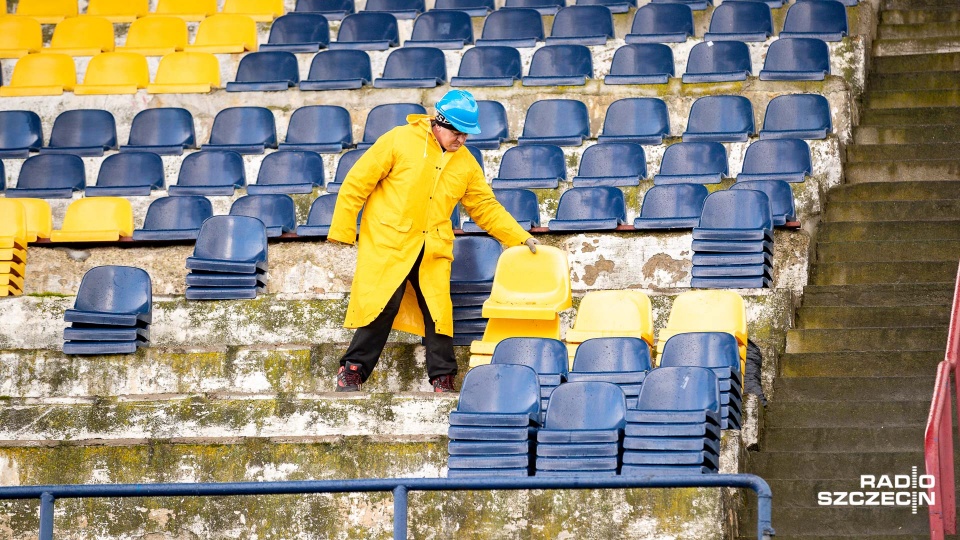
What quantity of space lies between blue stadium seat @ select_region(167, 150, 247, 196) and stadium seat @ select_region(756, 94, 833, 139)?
3498 millimetres

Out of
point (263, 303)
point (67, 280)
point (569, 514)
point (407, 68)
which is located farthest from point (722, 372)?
point (407, 68)

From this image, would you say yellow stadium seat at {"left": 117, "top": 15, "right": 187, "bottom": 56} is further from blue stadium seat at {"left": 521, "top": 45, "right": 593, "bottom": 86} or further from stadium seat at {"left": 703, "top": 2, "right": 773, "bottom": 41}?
stadium seat at {"left": 703, "top": 2, "right": 773, "bottom": 41}

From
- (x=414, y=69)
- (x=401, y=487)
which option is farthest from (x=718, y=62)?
(x=401, y=487)

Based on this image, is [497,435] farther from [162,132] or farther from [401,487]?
[162,132]

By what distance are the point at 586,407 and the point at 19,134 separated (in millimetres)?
6228

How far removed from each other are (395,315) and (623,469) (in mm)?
1787

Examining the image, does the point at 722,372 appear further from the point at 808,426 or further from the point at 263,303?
the point at 263,303

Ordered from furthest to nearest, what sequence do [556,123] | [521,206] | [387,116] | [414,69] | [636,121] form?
[414,69] → [387,116] → [556,123] → [636,121] → [521,206]

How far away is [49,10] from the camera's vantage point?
13.9 m

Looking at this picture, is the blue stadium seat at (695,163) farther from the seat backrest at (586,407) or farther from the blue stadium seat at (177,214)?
the seat backrest at (586,407)

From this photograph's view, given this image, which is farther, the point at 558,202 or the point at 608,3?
the point at 608,3

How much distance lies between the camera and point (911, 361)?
7.91 m

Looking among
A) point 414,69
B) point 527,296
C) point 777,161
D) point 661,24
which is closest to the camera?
point 527,296

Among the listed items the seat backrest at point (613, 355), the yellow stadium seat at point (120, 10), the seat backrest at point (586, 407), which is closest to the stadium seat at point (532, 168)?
the seat backrest at point (613, 355)
